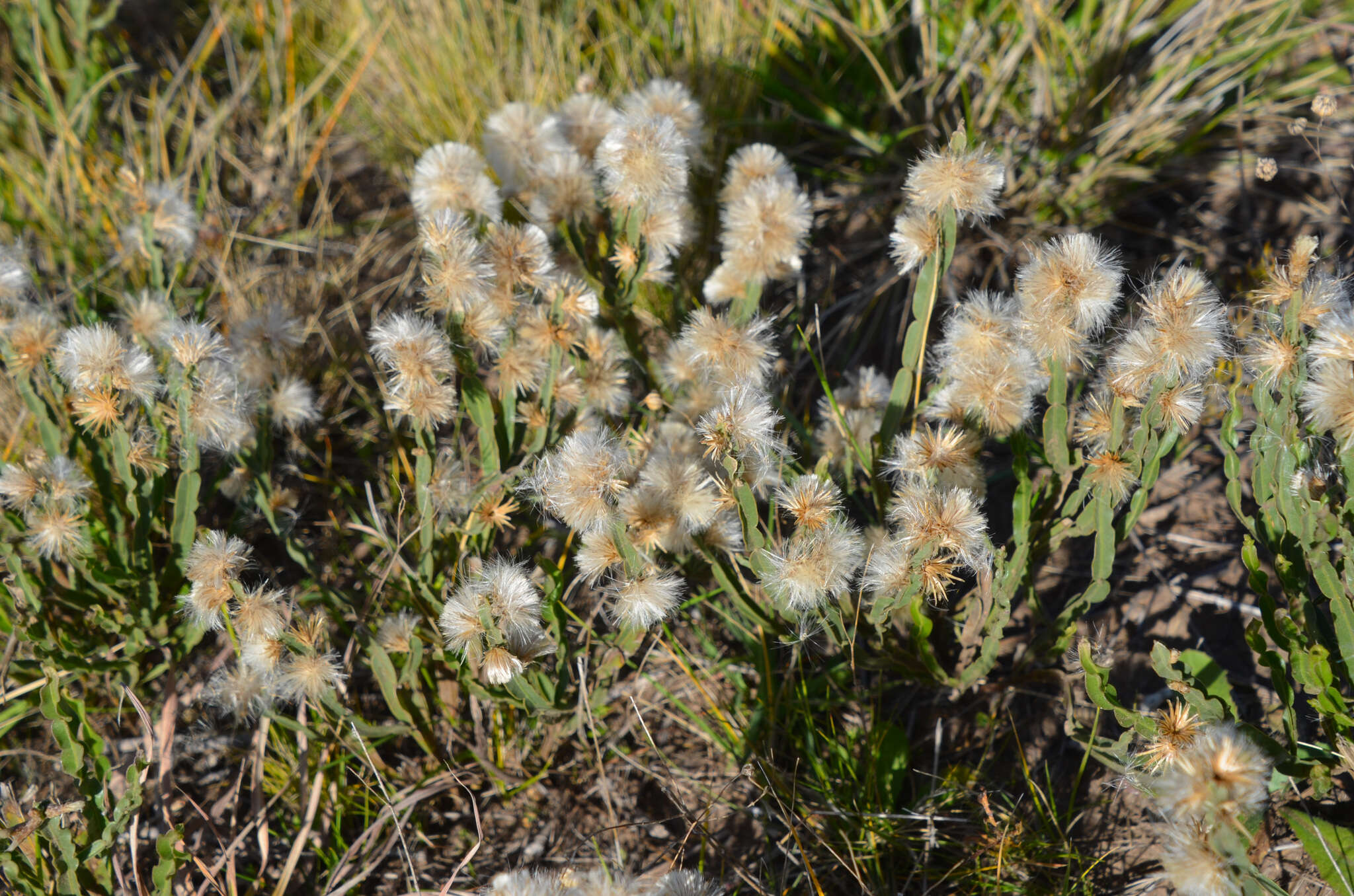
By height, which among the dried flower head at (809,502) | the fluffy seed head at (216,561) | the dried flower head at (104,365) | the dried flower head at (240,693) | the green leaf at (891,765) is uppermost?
the dried flower head at (104,365)

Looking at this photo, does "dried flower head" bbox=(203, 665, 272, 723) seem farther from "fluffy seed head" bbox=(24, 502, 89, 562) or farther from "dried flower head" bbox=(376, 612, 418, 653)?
"fluffy seed head" bbox=(24, 502, 89, 562)

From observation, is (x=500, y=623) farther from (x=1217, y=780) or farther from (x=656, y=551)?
(x=1217, y=780)

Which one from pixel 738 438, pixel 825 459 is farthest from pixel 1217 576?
pixel 738 438

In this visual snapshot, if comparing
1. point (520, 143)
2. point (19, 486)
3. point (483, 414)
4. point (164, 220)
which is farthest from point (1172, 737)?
point (164, 220)

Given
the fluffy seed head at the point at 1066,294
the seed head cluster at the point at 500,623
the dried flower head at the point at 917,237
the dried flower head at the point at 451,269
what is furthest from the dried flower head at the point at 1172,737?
the dried flower head at the point at 451,269

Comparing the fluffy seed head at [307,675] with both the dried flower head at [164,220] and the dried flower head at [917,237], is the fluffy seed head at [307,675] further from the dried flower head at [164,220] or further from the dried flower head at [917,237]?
the dried flower head at [917,237]

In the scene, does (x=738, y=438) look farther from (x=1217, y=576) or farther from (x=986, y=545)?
(x=1217, y=576)
